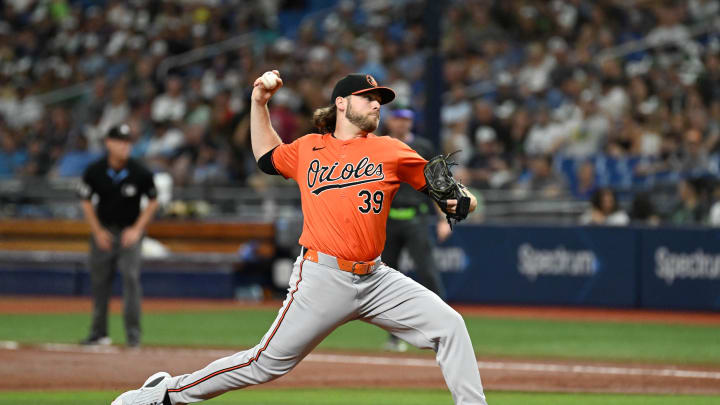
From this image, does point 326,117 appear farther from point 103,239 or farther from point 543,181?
point 543,181

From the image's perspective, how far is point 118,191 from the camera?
1162cm

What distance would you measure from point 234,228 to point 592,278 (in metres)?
5.93

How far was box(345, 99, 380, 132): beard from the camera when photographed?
626 cm

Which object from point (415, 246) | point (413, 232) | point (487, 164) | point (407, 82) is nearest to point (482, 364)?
point (415, 246)

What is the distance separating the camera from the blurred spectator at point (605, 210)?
16125 millimetres

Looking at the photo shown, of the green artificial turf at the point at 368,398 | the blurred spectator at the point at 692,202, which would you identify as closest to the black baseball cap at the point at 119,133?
the green artificial turf at the point at 368,398

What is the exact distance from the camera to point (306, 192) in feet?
20.6

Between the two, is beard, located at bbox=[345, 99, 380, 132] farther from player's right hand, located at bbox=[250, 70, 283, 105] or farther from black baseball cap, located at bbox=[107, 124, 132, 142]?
black baseball cap, located at bbox=[107, 124, 132, 142]

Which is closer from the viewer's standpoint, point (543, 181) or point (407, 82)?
point (543, 181)

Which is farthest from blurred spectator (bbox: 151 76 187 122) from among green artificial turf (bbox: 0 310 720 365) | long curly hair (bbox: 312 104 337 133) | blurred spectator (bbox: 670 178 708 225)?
long curly hair (bbox: 312 104 337 133)

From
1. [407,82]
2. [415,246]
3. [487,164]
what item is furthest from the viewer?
[407,82]

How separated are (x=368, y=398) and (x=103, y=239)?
4.33m

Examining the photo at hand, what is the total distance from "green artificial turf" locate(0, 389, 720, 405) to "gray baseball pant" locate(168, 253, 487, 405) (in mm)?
1901

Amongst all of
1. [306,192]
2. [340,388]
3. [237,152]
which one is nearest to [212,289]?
[237,152]
